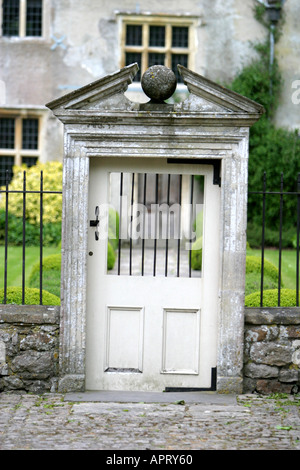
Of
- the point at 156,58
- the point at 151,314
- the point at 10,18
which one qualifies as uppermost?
the point at 10,18

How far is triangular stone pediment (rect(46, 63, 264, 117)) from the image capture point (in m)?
6.19

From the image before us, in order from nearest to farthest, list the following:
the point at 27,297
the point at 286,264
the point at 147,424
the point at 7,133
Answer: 1. the point at 147,424
2. the point at 27,297
3. the point at 286,264
4. the point at 7,133

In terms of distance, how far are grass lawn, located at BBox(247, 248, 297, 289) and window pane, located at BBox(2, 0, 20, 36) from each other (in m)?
7.98

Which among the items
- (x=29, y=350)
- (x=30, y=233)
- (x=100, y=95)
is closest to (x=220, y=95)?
(x=100, y=95)

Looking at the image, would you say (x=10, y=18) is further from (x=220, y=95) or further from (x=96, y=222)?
(x=220, y=95)

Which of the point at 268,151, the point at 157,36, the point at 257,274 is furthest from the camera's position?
the point at 157,36

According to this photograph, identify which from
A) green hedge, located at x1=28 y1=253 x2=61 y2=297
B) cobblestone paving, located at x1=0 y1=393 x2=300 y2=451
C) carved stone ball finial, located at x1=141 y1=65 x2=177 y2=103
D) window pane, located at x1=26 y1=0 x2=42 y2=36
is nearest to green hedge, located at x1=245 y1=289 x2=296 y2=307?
cobblestone paving, located at x1=0 y1=393 x2=300 y2=451

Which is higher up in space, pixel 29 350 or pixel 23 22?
pixel 23 22

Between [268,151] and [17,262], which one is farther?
[268,151]

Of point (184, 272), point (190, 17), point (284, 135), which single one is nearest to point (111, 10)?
point (190, 17)

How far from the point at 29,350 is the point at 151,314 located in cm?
111

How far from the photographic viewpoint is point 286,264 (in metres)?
13.5

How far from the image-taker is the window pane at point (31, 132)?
58.2 ft

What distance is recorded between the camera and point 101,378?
21.3 feet
